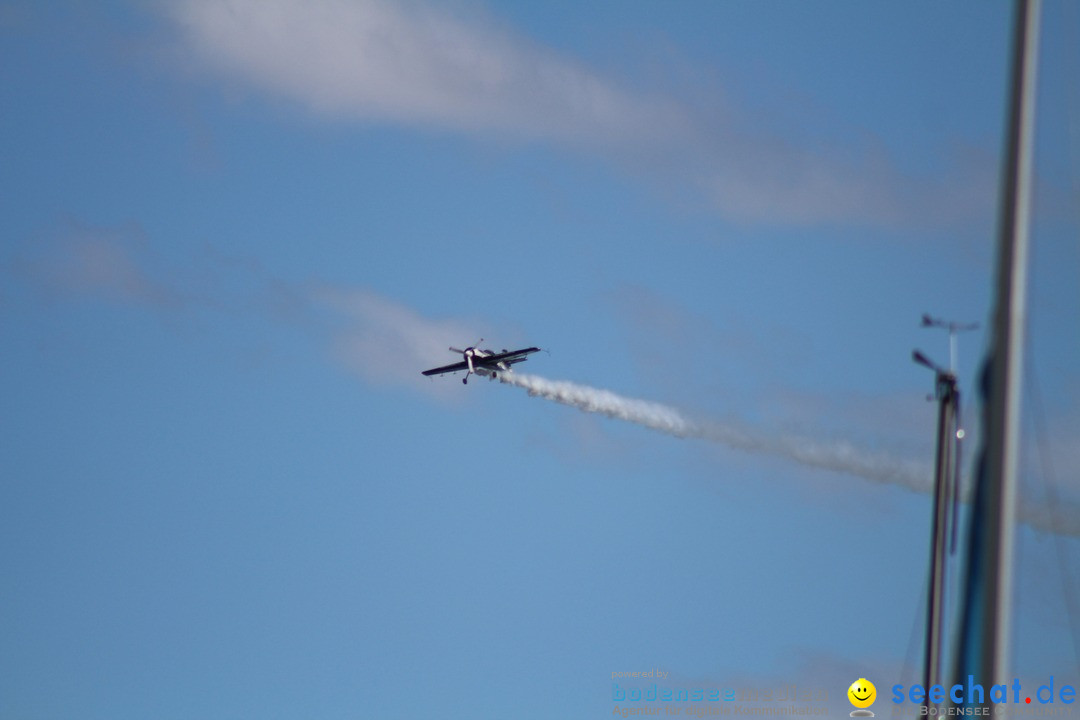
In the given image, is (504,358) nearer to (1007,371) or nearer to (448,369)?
(448,369)

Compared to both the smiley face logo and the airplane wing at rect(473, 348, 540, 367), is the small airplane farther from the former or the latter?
the smiley face logo

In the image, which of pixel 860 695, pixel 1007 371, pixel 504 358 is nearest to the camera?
pixel 1007 371

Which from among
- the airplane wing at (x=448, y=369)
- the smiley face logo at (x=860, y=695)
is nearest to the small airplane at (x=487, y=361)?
the airplane wing at (x=448, y=369)

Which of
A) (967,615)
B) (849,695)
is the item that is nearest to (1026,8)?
(967,615)

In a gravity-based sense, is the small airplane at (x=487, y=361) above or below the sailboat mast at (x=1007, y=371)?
above

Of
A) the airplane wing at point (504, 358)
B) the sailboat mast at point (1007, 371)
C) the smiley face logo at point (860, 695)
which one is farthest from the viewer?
the airplane wing at point (504, 358)

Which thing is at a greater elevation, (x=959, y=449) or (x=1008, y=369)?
(x=959, y=449)

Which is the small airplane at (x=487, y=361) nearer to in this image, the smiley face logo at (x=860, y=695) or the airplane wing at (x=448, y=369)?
the airplane wing at (x=448, y=369)

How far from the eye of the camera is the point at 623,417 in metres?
104

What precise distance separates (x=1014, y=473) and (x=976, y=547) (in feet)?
12.8

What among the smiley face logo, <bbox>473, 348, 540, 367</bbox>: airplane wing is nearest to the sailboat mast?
the smiley face logo

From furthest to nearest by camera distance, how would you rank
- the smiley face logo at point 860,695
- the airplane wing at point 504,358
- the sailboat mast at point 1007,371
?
the airplane wing at point 504,358 → the smiley face logo at point 860,695 → the sailboat mast at point 1007,371

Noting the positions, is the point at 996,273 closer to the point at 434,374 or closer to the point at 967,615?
the point at 967,615

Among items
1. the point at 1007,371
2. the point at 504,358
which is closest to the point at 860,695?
the point at 1007,371
